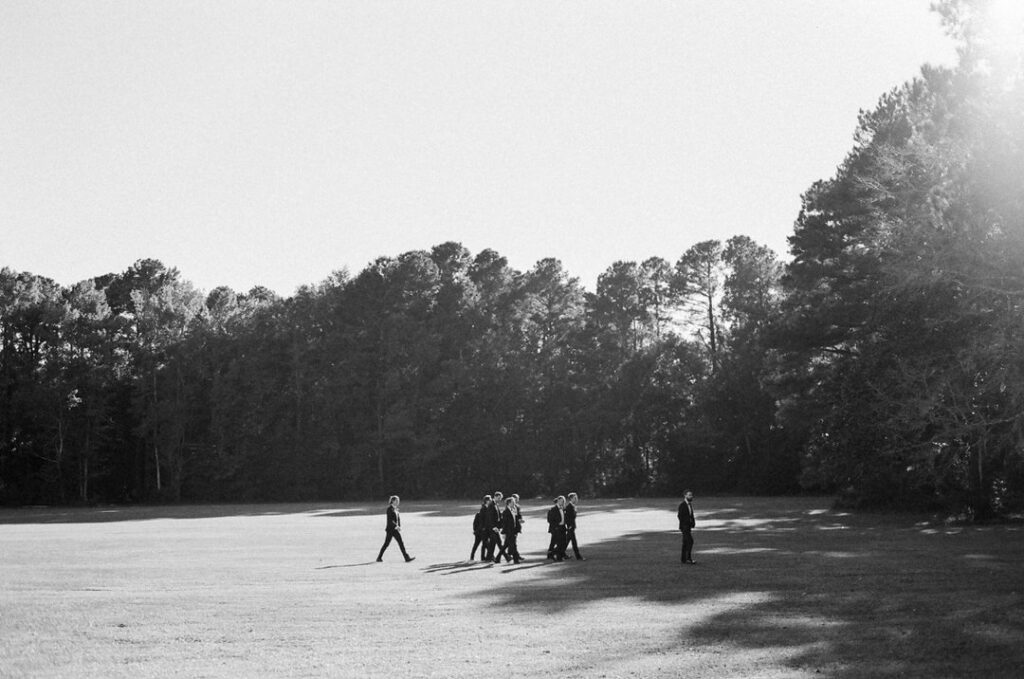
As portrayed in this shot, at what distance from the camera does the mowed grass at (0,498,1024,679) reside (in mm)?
11602

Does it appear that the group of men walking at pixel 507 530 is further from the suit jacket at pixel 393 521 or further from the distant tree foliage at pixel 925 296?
the distant tree foliage at pixel 925 296

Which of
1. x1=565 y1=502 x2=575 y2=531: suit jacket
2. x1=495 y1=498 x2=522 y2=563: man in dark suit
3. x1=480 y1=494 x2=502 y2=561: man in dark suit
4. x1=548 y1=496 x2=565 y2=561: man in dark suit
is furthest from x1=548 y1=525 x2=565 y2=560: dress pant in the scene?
x1=480 y1=494 x2=502 y2=561: man in dark suit

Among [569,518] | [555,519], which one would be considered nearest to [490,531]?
[555,519]

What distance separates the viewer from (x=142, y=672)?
36.7ft

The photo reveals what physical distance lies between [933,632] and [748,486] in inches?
2356

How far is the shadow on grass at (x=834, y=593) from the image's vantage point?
12031 millimetres

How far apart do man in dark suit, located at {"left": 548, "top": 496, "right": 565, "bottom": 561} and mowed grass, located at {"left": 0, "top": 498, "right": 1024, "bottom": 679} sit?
0.71m

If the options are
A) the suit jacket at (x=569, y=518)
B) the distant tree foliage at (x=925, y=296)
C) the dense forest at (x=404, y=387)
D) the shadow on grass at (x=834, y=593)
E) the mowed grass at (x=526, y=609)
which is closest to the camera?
the mowed grass at (x=526, y=609)

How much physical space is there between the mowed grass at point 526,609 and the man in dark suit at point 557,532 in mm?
714

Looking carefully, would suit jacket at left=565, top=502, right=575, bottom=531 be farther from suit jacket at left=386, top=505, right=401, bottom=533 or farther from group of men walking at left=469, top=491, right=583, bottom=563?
suit jacket at left=386, top=505, right=401, bottom=533

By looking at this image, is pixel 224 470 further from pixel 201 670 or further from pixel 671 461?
pixel 201 670

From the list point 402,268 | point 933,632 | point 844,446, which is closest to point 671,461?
point 402,268

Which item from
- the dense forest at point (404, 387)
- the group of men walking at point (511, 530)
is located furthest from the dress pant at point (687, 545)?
the dense forest at point (404, 387)

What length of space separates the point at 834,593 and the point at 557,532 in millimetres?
9354
